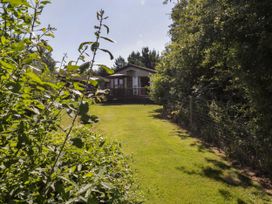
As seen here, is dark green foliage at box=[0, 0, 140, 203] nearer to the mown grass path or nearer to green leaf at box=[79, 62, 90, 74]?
green leaf at box=[79, 62, 90, 74]

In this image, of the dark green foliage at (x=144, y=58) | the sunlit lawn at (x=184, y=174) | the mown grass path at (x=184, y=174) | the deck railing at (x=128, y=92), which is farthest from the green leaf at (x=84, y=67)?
the dark green foliage at (x=144, y=58)

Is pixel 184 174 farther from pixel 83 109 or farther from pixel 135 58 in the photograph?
pixel 135 58

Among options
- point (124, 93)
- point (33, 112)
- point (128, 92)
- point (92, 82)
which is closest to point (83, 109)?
point (92, 82)

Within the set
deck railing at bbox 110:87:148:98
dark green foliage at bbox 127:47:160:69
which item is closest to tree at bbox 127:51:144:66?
dark green foliage at bbox 127:47:160:69

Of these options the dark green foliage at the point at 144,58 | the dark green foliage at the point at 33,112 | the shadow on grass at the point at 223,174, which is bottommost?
the shadow on grass at the point at 223,174

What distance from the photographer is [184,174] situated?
22.0ft

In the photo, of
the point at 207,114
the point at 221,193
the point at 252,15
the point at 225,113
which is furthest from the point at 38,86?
the point at 207,114

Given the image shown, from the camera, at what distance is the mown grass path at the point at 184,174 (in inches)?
213

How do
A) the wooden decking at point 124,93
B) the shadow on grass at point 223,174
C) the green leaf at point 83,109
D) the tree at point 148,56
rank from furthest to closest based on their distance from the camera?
the tree at point 148,56 < the wooden decking at point 124,93 < the shadow on grass at point 223,174 < the green leaf at point 83,109

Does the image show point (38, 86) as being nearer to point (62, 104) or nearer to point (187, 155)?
point (62, 104)

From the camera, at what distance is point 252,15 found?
649 centimetres

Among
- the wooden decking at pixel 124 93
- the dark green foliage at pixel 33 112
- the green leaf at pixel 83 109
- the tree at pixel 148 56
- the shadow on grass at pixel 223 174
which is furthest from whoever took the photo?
the tree at pixel 148 56

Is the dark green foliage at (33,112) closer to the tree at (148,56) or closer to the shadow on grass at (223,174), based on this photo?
the shadow on grass at (223,174)

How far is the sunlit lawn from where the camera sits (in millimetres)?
5421
